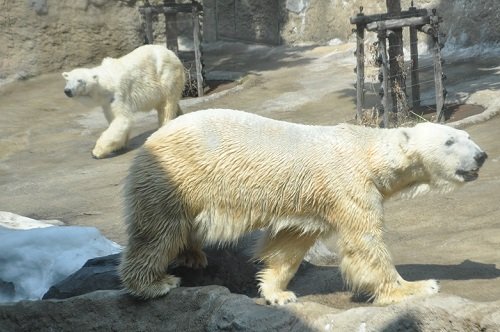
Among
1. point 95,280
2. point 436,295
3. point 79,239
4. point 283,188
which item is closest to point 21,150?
point 79,239

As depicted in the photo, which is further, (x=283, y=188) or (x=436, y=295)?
(x=283, y=188)

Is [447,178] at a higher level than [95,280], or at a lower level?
higher

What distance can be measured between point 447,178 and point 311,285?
1.10 meters

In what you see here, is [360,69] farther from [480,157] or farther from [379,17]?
[480,157]

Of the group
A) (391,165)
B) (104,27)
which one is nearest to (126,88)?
(104,27)

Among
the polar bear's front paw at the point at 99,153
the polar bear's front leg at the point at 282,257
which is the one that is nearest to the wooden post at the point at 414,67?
the polar bear's front paw at the point at 99,153

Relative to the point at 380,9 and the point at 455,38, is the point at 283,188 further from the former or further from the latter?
the point at 380,9

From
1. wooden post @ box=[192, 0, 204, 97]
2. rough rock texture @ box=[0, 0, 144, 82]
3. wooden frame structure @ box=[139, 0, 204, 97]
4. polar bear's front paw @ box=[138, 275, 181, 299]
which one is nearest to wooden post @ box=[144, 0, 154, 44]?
wooden frame structure @ box=[139, 0, 204, 97]

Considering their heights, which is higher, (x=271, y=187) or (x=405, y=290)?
(x=271, y=187)

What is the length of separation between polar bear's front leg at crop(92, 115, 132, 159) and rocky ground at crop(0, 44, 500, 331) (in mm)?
151

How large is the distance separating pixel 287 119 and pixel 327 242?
6191mm

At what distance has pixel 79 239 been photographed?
552 centimetres

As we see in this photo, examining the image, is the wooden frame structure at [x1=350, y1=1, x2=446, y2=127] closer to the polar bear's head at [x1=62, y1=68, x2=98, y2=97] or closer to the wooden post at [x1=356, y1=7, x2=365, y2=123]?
the wooden post at [x1=356, y1=7, x2=365, y2=123]

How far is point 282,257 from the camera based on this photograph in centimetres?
449
